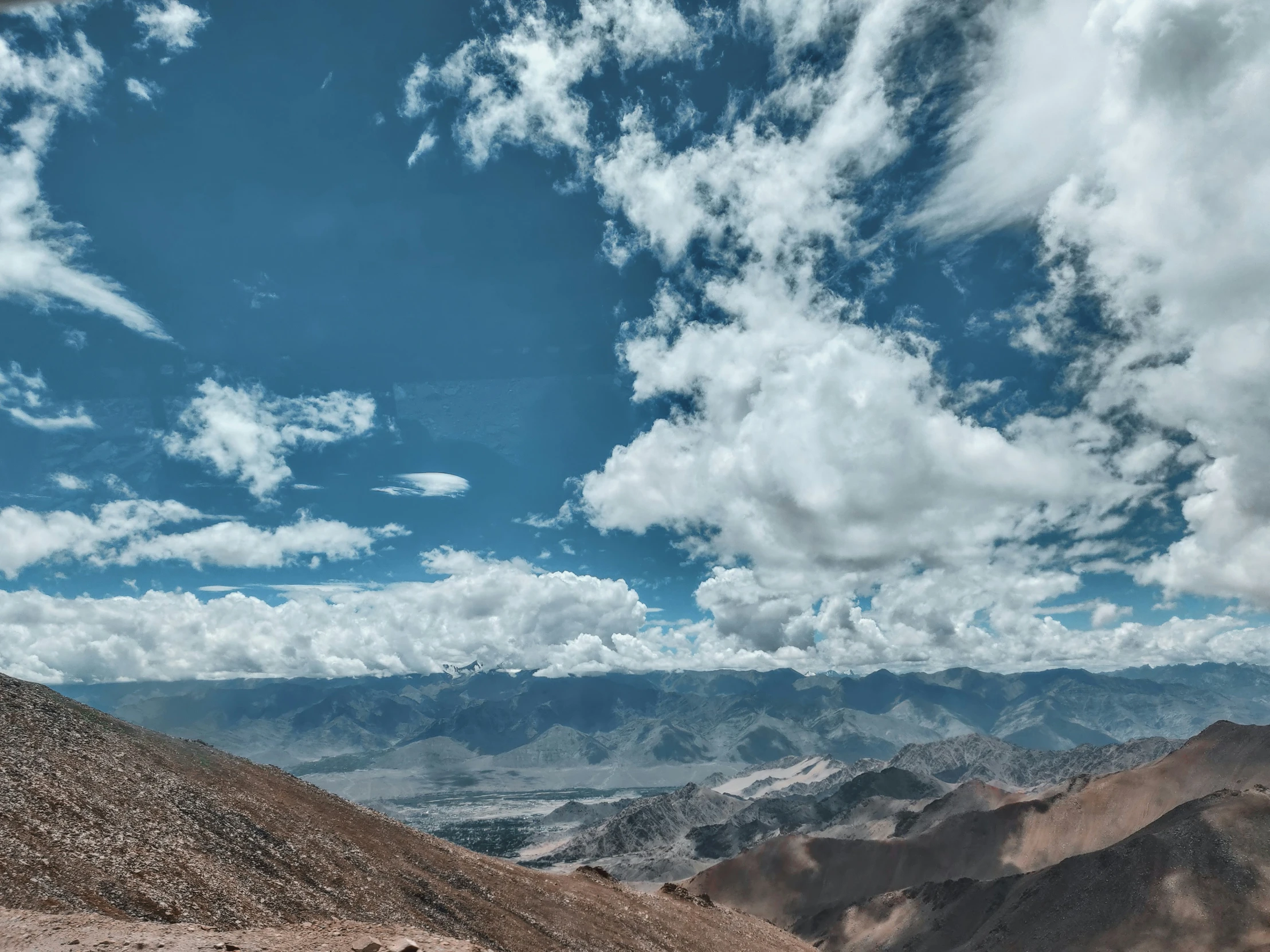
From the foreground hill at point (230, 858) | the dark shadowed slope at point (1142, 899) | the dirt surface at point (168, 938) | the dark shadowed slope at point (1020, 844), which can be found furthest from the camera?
the dark shadowed slope at point (1020, 844)

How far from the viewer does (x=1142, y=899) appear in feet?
354

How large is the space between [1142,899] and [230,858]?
418 feet

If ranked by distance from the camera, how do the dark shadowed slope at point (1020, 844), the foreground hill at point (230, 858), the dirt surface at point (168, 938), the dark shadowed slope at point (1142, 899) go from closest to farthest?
the dirt surface at point (168, 938) < the foreground hill at point (230, 858) < the dark shadowed slope at point (1142, 899) < the dark shadowed slope at point (1020, 844)

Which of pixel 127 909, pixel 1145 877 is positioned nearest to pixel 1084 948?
pixel 1145 877

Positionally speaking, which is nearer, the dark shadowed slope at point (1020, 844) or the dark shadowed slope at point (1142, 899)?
the dark shadowed slope at point (1142, 899)

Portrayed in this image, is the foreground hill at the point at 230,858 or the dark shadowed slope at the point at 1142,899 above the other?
the foreground hill at the point at 230,858

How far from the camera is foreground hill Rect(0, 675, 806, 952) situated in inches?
1282

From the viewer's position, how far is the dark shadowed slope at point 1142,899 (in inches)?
3981

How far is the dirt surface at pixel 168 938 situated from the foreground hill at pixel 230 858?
6.96 m

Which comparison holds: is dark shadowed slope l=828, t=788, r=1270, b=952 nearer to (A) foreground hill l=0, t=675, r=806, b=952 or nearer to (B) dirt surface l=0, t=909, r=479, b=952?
(A) foreground hill l=0, t=675, r=806, b=952

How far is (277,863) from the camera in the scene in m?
42.3

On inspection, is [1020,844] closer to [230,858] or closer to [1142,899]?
[1142,899]

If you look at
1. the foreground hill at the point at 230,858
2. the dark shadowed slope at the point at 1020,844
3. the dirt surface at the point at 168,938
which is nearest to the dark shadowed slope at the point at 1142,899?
the dark shadowed slope at the point at 1020,844

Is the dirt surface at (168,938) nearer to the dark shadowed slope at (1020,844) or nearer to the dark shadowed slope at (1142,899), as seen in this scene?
the dark shadowed slope at (1142,899)
